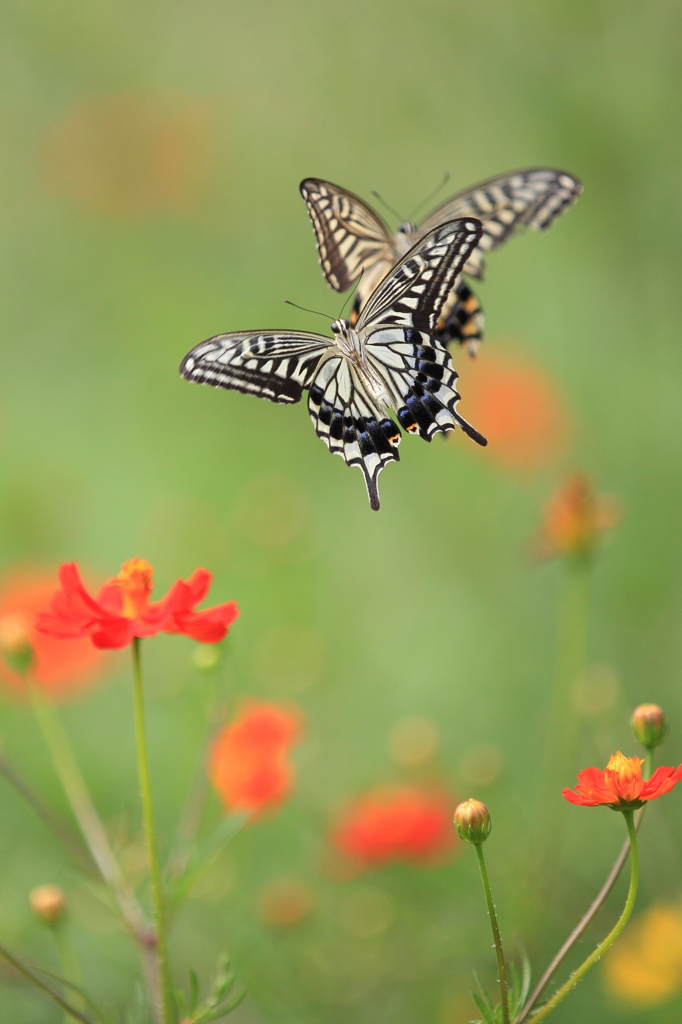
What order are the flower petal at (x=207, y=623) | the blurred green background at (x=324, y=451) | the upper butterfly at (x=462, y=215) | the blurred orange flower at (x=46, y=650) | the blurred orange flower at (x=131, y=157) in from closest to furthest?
the flower petal at (x=207, y=623), the upper butterfly at (x=462, y=215), the blurred green background at (x=324, y=451), the blurred orange flower at (x=46, y=650), the blurred orange flower at (x=131, y=157)

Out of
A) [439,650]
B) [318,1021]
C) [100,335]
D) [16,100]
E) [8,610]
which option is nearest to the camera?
[318,1021]

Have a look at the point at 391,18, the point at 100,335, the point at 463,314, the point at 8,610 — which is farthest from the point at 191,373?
the point at 100,335

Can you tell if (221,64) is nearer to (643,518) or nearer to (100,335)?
(100,335)

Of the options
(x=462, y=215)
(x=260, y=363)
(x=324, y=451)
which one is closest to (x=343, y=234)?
(x=462, y=215)

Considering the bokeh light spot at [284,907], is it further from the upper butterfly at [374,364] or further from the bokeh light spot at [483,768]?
the upper butterfly at [374,364]

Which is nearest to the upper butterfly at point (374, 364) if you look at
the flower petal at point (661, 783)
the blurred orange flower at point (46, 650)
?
the flower petal at point (661, 783)
